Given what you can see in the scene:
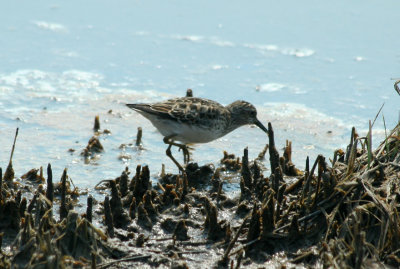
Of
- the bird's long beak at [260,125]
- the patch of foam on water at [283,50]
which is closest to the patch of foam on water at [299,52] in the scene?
the patch of foam on water at [283,50]

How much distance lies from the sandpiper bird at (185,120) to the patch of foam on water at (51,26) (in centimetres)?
513

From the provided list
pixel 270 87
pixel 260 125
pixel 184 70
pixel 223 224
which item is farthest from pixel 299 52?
pixel 223 224

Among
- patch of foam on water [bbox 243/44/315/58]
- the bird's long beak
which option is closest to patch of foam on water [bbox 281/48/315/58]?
patch of foam on water [bbox 243/44/315/58]

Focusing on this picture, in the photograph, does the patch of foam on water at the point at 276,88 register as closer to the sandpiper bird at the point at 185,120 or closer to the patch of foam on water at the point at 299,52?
the patch of foam on water at the point at 299,52

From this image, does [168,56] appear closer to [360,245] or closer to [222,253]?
[222,253]

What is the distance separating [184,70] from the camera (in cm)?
1166

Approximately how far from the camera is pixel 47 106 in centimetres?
1028

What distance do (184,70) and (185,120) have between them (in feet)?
10.1

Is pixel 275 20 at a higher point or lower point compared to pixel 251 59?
higher

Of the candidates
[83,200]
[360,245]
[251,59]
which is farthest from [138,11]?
[360,245]

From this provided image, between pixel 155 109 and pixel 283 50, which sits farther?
pixel 283 50

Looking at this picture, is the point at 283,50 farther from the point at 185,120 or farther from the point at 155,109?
the point at 155,109

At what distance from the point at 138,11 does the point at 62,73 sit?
131 inches

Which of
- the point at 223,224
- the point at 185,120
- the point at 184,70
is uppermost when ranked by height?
the point at 184,70
